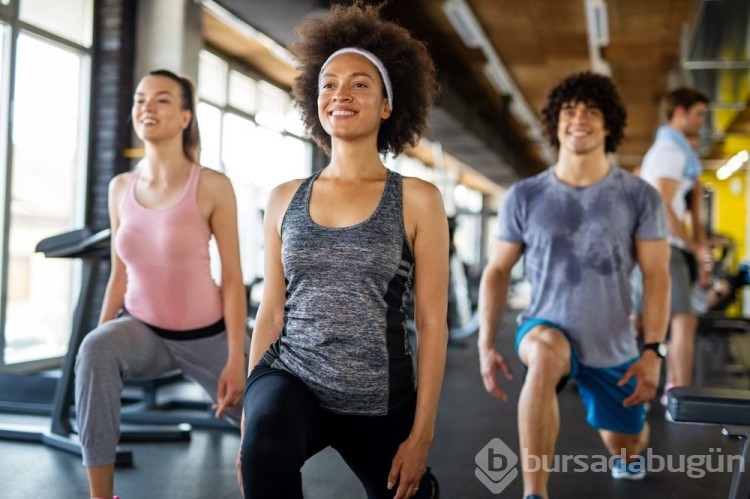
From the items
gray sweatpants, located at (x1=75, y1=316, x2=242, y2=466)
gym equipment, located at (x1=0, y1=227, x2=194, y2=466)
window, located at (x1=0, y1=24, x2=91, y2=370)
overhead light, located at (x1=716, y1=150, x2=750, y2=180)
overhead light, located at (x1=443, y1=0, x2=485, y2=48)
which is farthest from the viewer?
overhead light, located at (x1=716, y1=150, x2=750, y2=180)

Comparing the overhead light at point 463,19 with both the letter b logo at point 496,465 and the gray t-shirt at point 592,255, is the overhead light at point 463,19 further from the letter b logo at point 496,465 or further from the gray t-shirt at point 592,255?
the gray t-shirt at point 592,255

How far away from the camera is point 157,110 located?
8.48 feet

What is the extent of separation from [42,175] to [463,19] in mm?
3530

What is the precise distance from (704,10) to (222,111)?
178 inches

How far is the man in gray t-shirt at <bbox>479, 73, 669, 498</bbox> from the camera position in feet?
8.47

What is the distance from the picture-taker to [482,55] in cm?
1029

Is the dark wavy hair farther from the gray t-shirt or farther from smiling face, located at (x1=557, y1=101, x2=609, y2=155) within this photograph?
smiling face, located at (x1=557, y1=101, x2=609, y2=155)

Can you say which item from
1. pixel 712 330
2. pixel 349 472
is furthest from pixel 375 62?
pixel 712 330

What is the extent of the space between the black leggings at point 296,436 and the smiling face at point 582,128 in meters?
1.34

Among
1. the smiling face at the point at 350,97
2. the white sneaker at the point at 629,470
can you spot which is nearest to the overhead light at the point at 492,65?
the white sneaker at the point at 629,470

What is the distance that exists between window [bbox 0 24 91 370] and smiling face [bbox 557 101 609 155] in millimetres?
3644

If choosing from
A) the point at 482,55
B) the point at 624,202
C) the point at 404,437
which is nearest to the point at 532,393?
the point at 624,202

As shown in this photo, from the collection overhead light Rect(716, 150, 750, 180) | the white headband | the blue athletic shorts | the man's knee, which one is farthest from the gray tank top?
overhead light Rect(716, 150, 750, 180)

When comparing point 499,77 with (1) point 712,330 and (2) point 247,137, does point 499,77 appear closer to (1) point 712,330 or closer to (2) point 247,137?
(2) point 247,137
